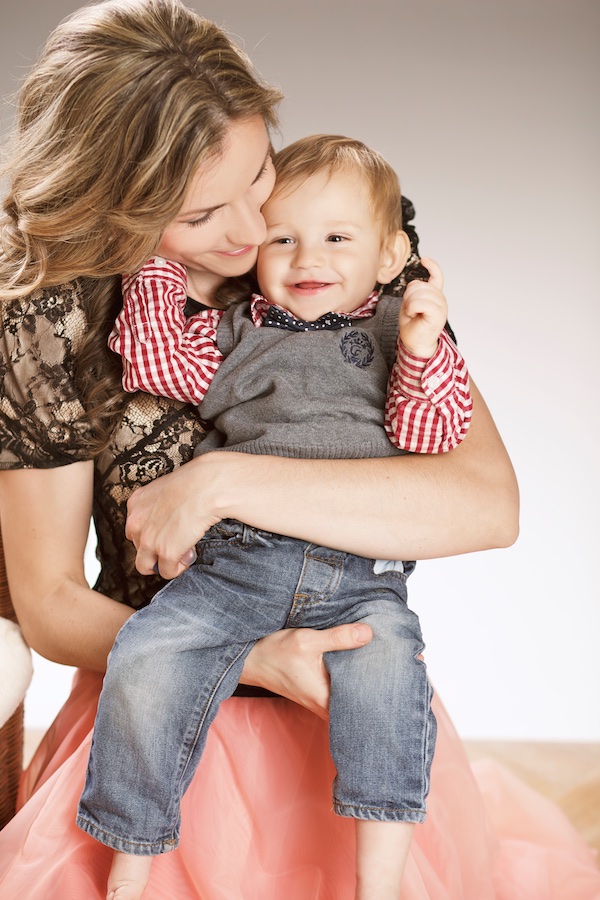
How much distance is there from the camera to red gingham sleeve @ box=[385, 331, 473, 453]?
158cm

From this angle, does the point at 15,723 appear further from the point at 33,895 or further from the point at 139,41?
the point at 139,41

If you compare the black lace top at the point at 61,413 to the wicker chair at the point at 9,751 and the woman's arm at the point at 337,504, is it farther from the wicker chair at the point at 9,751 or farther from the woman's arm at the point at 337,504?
the wicker chair at the point at 9,751

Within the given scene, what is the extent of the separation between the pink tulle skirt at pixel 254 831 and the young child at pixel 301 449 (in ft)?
0.49

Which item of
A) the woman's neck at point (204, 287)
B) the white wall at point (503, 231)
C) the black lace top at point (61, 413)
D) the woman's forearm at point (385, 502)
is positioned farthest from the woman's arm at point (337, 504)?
the white wall at point (503, 231)

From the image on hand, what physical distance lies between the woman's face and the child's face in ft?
0.18

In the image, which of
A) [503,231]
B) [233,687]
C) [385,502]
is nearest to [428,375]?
[385,502]

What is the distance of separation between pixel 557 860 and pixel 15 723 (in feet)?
3.72

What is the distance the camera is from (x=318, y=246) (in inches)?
71.3

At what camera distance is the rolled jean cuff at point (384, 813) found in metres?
1.43

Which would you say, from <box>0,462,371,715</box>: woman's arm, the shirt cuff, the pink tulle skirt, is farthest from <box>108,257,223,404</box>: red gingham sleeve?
the pink tulle skirt

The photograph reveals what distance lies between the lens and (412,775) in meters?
1.45

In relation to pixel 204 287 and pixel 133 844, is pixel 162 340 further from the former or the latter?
pixel 133 844

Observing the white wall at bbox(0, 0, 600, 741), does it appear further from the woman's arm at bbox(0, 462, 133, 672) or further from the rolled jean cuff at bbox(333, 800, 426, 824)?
the rolled jean cuff at bbox(333, 800, 426, 824)

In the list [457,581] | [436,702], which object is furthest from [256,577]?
[457,581]
